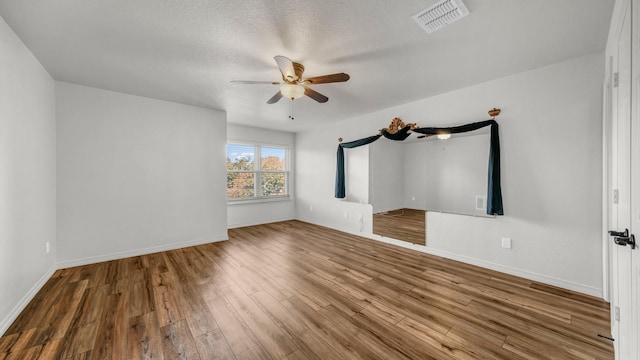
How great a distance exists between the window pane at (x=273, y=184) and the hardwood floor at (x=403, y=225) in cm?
295

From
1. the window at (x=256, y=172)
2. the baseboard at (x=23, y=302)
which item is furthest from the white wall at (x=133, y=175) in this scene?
the window at (x=256, y=172)

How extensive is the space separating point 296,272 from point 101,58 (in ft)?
10.9

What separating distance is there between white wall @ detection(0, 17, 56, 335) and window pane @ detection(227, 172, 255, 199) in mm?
2942

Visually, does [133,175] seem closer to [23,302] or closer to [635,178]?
[23,302]

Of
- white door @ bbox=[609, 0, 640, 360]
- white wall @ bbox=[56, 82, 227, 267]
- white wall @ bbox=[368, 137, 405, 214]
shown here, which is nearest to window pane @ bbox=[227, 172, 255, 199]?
white wall @ bbox=[56, 82, 227, 267]

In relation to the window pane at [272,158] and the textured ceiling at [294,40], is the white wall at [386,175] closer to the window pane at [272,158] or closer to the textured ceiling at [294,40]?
the textured ceiling at [294,40]

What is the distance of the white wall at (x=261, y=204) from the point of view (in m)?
5.69

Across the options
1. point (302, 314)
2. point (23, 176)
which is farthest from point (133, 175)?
point (302, 314)

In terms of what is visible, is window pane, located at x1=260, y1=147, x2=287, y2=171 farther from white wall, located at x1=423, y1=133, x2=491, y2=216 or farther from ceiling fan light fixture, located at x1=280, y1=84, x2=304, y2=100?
white wall, located at x1=423, y1=133, x2=491, y2=216

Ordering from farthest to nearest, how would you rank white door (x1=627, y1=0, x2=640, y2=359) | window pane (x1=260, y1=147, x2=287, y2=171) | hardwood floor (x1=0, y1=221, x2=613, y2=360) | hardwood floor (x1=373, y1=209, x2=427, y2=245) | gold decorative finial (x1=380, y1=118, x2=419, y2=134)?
1. window pane (x1=260, y1=147, x2=287, y2=171)
2. gold decorative finial (x1=380, y1=118, x2=419, y2=134)
3. hardwood floor (x1=373, y1=209, x2=427, y2=245)
4. hardwood floor (x1=0, y1=221, x2=613, y2=360)
5. white door (x1=627, y1=0, x2=640, y2=359)

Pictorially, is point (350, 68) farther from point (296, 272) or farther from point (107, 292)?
point (107, 292)

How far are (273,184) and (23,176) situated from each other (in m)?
4.45

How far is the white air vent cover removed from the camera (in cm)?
174

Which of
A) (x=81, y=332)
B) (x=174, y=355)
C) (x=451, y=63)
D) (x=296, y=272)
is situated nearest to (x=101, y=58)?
(x=81, y=332)
